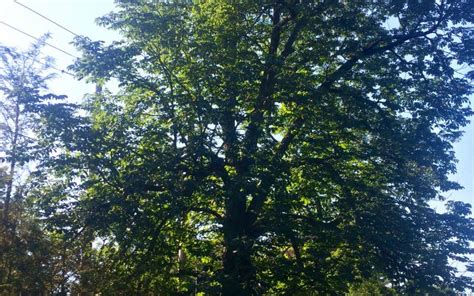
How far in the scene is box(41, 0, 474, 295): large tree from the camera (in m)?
11.6

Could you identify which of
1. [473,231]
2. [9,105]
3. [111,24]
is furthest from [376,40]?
[9,105]

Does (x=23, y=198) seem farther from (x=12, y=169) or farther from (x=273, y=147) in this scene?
(x=273, y=147)

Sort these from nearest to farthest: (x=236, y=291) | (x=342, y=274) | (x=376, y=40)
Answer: (x=236, y=291)
(x=342, y=274)
(x=376, y=40)

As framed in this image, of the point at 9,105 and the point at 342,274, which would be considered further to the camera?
the point at 9,105

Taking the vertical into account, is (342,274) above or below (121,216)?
below

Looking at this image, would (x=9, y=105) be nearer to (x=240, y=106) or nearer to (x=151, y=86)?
(x=151, y=86)

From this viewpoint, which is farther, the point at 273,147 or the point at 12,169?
the point at 12,169

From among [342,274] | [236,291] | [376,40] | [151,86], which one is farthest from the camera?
[376,40]

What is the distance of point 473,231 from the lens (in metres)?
13.1

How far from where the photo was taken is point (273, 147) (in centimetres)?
1195

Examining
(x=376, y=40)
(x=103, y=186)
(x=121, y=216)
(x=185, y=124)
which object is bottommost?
(x=121, y=216)

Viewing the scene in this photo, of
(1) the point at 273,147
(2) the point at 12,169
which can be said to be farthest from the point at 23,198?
(1) the point at 273,147

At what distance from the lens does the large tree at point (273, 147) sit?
1156 cm

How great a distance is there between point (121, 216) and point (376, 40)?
717 centimetres
